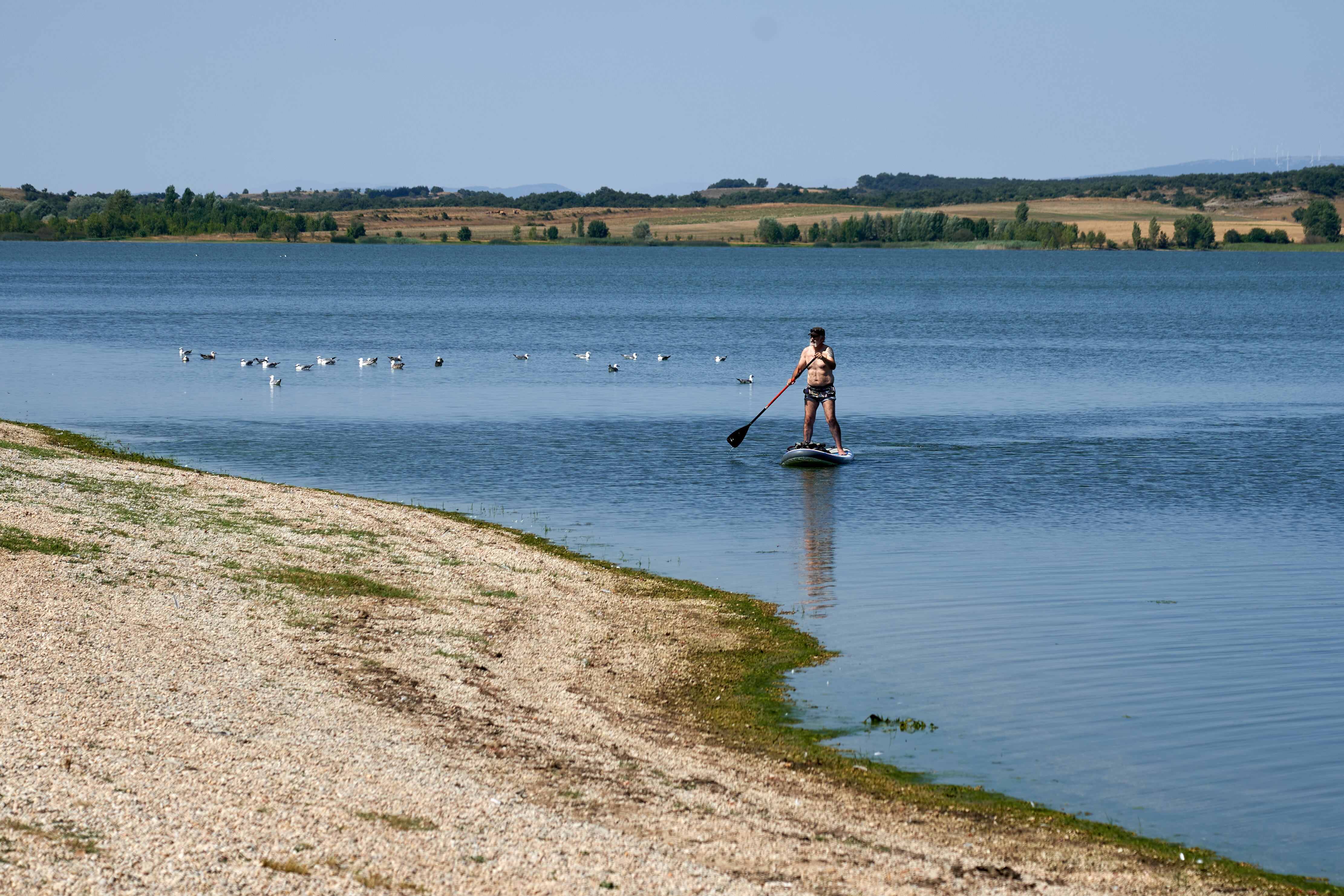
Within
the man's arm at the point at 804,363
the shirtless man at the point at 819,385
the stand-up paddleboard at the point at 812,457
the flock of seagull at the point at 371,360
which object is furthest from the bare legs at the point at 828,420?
the flock of seagull at the point at 371,360

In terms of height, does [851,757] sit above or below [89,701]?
below

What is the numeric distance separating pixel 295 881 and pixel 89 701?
3910 mm

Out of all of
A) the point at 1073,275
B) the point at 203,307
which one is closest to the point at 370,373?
the point at 203,307

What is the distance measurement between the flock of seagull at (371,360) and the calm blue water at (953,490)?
0.57 metres

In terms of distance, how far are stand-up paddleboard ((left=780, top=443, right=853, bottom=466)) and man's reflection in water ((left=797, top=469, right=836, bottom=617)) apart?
0.29 meters

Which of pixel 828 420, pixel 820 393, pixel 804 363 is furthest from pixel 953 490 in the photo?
pixel 804 363

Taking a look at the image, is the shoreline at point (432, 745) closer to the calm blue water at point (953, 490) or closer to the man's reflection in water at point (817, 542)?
the man's reflection in water at point (817, 542)

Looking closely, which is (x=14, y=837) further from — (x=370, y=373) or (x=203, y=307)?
(x=203, y=307)

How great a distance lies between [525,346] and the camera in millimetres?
61906

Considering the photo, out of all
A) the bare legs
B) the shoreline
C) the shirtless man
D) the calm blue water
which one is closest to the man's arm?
the shirtless man

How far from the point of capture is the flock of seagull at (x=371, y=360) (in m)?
47.5

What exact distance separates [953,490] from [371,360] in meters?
29.0

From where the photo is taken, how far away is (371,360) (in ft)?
164

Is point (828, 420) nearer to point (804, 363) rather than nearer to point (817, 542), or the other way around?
point (804, 363)
